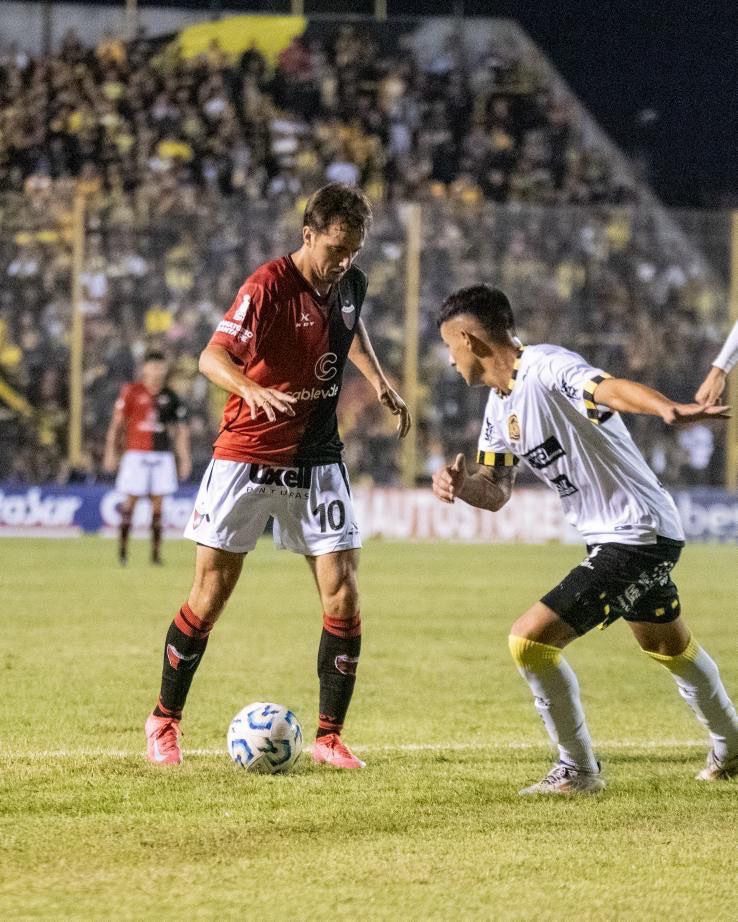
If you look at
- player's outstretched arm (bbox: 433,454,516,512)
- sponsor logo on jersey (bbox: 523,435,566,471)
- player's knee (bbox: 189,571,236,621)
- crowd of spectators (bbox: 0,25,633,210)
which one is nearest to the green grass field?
player's knee (bbox: 189,571,236,621)

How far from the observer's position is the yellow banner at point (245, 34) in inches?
1138

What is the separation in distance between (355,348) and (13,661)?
3.94 meters

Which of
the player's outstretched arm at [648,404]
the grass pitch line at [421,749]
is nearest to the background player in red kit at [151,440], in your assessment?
the grass pitch line at [421,749]

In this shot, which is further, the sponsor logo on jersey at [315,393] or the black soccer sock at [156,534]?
the black soccer sock at [156,534]

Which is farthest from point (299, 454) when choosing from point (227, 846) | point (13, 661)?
point (13, 661)

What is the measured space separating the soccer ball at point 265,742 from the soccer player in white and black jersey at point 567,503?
996 mm

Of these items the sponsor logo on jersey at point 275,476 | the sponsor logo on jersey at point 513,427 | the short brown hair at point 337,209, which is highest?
the short brown hair at point 337,209

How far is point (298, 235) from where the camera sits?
68.8 feet

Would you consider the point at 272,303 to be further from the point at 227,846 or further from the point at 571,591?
the point at 227,846

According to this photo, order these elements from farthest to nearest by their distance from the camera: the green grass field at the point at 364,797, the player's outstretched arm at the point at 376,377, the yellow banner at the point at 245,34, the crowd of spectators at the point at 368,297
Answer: the yellow banner at the point at 245,34, the crowd of spectators at the point at 368,297, the player's outstretched arm at the point at 376,377, the green grass field at the point at 364,797

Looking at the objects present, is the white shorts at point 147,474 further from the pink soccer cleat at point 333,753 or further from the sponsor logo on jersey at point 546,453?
the sponsor logo on jersey at point 546,453

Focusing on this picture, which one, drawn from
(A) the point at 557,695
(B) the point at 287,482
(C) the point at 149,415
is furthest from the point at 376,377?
(C) the point at 149,415

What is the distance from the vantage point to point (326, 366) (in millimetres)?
6312

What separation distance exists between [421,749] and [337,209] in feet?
7.85
